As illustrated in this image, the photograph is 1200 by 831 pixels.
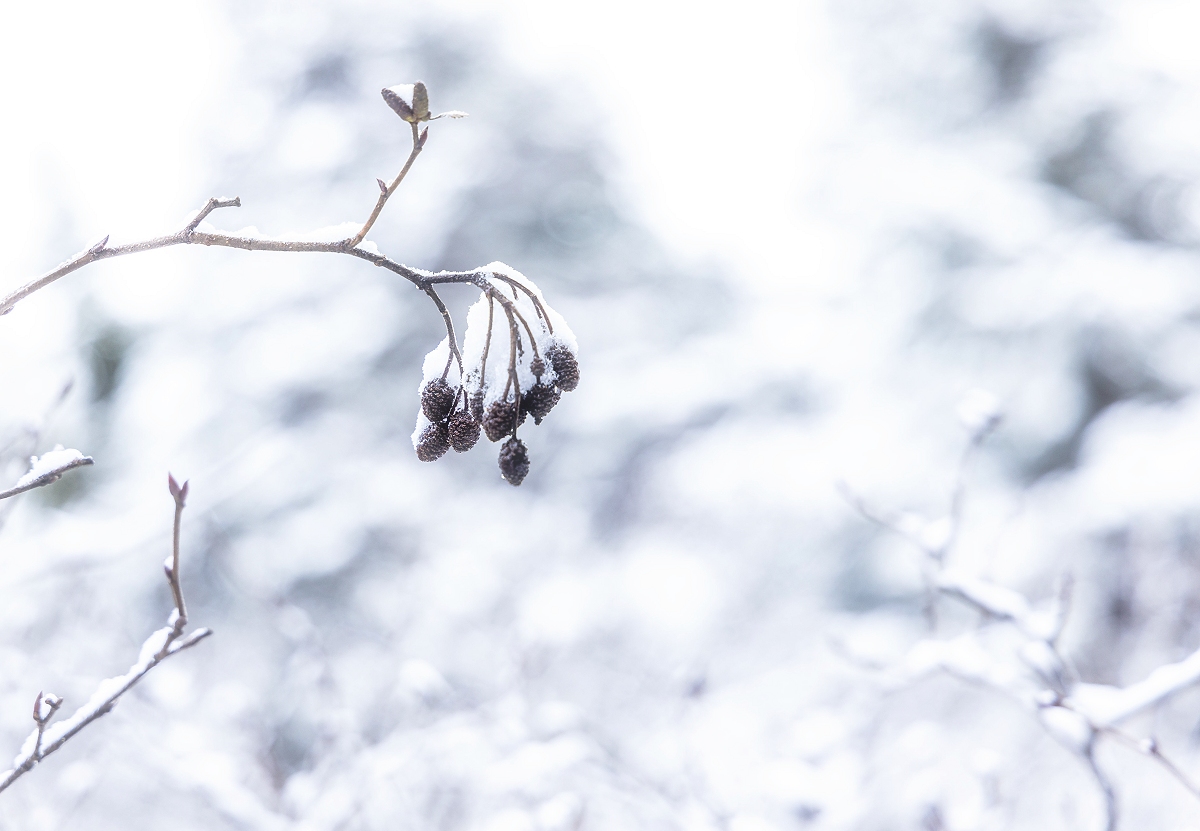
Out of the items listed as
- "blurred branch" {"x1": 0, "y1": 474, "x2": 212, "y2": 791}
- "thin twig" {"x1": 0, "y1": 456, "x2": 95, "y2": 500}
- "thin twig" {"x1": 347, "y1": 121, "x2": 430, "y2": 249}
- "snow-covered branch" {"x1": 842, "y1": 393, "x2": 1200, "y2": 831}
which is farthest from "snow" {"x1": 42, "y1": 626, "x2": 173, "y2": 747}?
"snow-covered branch" {"x1": 842, "y1": 393, "x2": 1200, "y2": 831}

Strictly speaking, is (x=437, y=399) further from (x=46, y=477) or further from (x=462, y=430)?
(x=46, y=477)

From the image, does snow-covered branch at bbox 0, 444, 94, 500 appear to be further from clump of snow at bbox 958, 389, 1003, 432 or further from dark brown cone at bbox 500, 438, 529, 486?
clump of snow at bbox 958, 389, 1003, 432

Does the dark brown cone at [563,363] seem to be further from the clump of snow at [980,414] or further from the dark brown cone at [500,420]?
the clump of snow at [980,414]

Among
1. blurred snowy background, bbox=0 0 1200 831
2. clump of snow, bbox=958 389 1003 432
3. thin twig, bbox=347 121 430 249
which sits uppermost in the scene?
thin twig, bbox=347 121 430 249

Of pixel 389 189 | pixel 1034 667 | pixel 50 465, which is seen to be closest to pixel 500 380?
pixel 389 189

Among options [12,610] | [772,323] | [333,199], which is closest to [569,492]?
[772,323]

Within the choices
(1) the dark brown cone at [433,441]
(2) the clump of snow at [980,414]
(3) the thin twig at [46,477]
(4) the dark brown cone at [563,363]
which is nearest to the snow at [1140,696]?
(2) the clump of snow at [980,414]

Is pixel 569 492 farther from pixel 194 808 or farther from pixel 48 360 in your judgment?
pixel 48 360
